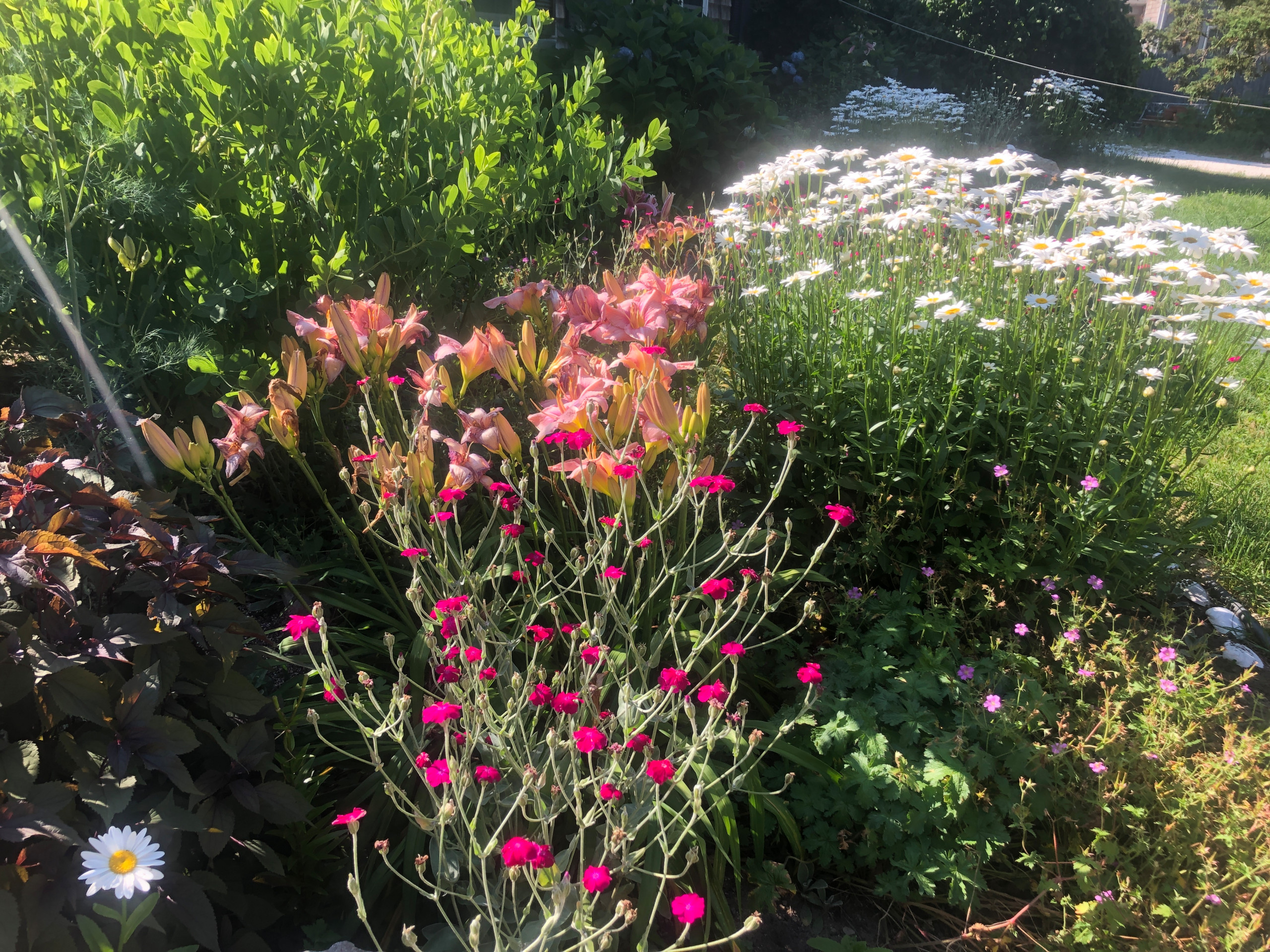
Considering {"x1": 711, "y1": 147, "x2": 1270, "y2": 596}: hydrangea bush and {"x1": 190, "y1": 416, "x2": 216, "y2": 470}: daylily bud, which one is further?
{"x1": 711, "y1": 147, "x2": 1270, "y2": 596}: hydrangea bush

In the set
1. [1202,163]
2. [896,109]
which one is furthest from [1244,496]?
[1202,163]

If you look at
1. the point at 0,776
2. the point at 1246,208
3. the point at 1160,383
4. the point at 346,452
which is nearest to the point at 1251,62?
the point at 1246,208

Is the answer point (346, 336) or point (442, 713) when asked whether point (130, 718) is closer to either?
point (442, 713)

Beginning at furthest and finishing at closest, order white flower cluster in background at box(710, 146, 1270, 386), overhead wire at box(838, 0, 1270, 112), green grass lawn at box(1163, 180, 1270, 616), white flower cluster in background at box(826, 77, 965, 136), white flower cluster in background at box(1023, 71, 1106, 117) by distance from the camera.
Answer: overhead wire at box(838, 0, 1270, 112) → white flower cluster in background at box(1023, 71, 1106, 117) → white flower cluster in background at box(826, 77, 965, 136) → green grass lawn at box(1163, 180, 1270, 616) → white flower cluster in background at box(710, 146, 1270, 386)

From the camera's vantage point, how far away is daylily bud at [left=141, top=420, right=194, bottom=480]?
1.73 metres

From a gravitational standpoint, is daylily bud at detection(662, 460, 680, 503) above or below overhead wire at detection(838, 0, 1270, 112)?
below

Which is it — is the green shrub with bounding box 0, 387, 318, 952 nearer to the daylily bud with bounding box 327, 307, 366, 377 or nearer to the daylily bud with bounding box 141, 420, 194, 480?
the daylily bud with bounding box 141, 420, 194, 480

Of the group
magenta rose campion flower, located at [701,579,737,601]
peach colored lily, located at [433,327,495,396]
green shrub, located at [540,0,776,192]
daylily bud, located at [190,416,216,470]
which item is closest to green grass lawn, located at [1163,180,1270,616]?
magenta rose campion flower, located at [701,579,737,601]

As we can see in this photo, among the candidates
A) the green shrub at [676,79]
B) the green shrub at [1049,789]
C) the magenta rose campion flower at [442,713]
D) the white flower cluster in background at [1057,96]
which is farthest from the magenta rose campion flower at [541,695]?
the white flower cluster in background at [1057,96]

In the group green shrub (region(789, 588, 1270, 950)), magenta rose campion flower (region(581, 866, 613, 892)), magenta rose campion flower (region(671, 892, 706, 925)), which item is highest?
magenta rose campion flower (region(581, 866, 613, 892))

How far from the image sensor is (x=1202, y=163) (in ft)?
53.4

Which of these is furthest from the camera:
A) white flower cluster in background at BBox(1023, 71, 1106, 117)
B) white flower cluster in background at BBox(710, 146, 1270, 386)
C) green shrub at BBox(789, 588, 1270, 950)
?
white flower cluster in background at BBox(1023, 71, 1106, 117)

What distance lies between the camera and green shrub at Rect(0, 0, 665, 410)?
2.08 meters

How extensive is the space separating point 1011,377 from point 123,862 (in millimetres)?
2608
